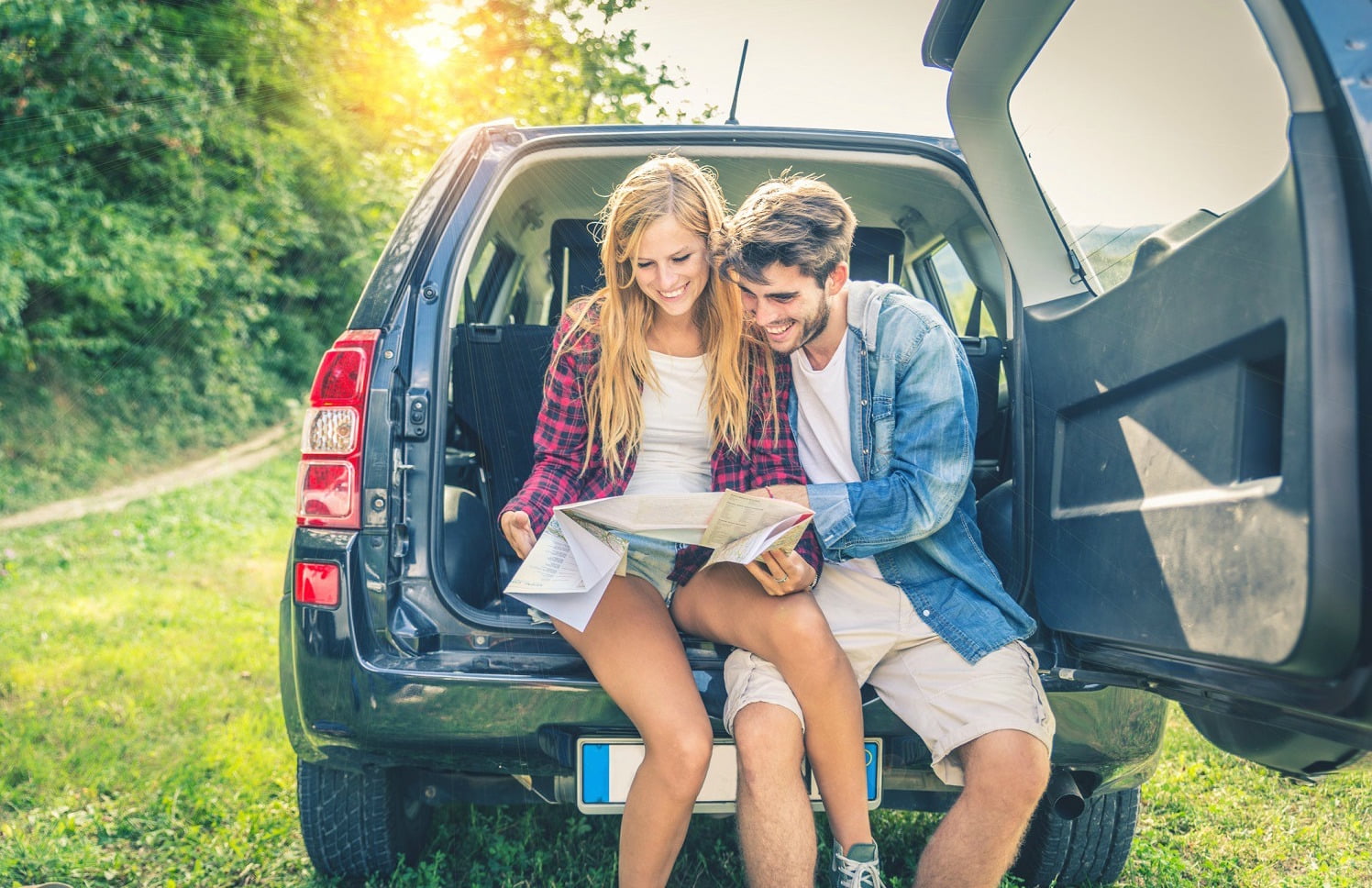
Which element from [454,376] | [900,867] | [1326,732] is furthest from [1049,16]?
[900,867]

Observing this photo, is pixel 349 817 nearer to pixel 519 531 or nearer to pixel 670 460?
pixel 519 531

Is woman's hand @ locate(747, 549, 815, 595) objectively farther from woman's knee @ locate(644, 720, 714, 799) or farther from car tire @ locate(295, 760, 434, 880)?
car tire @ locate(295, 760, 434, 880)

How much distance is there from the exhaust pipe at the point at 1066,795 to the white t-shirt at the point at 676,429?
86cm

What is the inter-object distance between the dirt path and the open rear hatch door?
24.7 feet

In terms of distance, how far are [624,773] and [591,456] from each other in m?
0.63

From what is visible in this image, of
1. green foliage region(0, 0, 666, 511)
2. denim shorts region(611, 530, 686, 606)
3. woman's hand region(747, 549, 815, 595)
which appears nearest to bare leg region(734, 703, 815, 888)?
woman's hand region(747, 549, 815, 595)

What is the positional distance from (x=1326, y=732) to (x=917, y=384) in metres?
0.86

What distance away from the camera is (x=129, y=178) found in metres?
9.88

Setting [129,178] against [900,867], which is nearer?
[900,867]

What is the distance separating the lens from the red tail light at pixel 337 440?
1897 mm

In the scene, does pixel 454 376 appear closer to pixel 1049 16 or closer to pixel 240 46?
pixel 1049 16

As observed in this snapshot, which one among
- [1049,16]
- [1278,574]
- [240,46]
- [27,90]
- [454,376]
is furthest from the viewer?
[240,46]

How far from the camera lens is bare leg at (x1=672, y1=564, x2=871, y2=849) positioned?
1751 mm

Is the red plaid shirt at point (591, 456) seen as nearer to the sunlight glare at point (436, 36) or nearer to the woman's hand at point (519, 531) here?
the woman's hand at point (519, 531)
